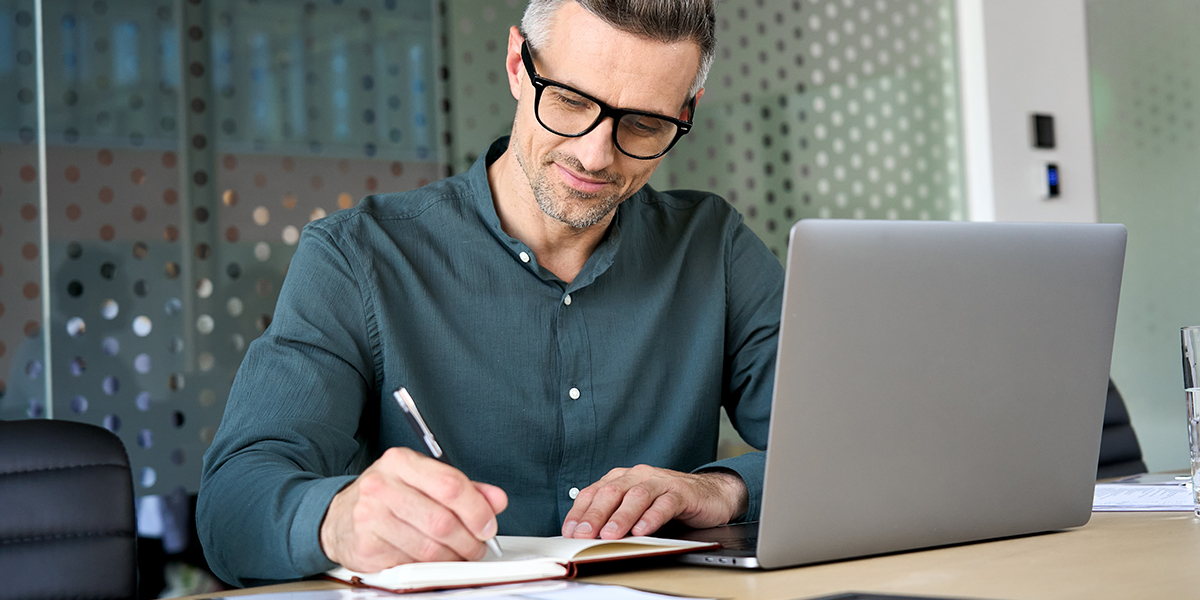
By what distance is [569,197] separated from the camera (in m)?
1.32

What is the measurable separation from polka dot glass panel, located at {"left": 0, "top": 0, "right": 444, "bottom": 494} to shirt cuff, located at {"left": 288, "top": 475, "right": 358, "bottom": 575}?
1537 mm

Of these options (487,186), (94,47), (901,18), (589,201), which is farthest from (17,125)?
(901,18)

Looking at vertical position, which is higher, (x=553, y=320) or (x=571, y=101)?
(x=571, y=101)

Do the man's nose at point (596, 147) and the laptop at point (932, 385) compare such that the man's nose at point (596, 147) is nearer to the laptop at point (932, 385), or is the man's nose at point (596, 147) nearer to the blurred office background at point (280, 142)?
the laptop at point (932, 385)

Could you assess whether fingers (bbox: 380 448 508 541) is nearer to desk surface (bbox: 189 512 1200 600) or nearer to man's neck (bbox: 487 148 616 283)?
desk surface (bbox: 189 512 1200 600)

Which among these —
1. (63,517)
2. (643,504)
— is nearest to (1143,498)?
(643,504)

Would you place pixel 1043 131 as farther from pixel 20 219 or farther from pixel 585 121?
pixel 20 219

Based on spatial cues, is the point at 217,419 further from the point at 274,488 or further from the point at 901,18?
the point at 901,18

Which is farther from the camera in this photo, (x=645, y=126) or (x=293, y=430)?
(x=645, y=126)

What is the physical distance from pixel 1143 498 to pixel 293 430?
3.04 feet

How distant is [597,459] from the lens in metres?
1.37

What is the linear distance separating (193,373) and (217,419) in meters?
0.12

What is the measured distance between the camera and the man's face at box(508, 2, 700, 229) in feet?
4.16

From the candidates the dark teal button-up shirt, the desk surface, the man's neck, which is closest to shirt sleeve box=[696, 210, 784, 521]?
the dark teal button-up shirt
